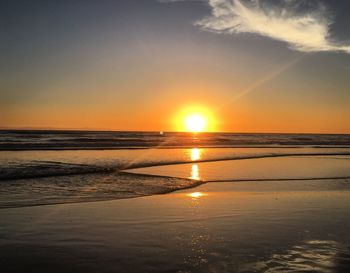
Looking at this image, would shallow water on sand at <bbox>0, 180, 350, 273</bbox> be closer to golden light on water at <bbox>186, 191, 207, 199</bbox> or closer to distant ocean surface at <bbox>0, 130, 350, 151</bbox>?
golden light on water at <bbox>186, 191, 207, 199</bbox>

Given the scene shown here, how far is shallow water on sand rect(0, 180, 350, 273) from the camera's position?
5.88m

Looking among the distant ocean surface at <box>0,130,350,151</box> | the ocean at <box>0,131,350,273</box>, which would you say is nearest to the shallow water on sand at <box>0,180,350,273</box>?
the ocean at <box>0,131,350,273</box>

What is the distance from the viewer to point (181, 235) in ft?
24.6

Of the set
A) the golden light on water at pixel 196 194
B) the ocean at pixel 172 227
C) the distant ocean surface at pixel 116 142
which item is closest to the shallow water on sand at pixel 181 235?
the ocean at pixel 172 227

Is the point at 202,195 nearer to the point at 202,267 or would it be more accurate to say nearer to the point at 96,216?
the point at 96,216

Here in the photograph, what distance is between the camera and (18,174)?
1738 centimetres

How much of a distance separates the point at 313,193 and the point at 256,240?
7011 mm

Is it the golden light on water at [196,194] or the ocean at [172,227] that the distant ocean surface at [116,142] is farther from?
the golden light on water at [196,194]

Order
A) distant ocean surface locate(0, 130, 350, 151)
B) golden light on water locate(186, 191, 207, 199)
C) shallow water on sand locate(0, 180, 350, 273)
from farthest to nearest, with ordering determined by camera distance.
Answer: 1. distant ocean surface locate(0, 130, 350, 151)
2. golden light on water locate(186, 191, 207, 199)
3. shallow water on sand locate(0, 180, 350, 273)

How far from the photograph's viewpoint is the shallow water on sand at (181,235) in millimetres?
5875

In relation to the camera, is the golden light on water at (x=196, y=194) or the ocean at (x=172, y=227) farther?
the golden light on water at (x=196, y=194)

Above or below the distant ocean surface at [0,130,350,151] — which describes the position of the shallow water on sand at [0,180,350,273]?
below

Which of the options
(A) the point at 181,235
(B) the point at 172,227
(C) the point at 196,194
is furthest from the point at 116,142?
(A) the point at 181,235

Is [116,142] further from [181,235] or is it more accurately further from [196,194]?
[181,235]
